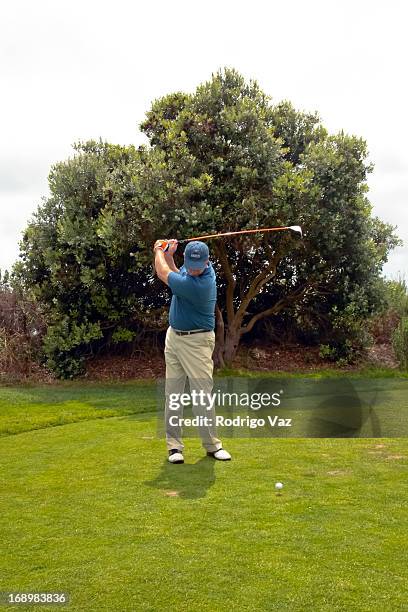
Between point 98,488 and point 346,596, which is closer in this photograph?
point 346,596

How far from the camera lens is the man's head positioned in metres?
6.19

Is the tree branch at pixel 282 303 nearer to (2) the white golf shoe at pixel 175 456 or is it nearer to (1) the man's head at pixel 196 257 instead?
(2) the white golf shoe at pixel 175 456

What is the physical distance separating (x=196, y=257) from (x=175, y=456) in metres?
1.89

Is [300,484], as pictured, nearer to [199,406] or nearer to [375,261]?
[199,406]

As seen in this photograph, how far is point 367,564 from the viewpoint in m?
3.83

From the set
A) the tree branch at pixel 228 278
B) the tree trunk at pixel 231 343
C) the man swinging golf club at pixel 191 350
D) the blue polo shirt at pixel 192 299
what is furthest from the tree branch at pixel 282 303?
the blue polo shirt at pixel 192 299

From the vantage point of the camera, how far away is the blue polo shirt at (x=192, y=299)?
627 centimetres

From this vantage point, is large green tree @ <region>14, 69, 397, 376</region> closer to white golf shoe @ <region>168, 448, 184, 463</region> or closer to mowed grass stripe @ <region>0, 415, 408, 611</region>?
white golf shoe @ <region>168, 448, 184, 463</region>

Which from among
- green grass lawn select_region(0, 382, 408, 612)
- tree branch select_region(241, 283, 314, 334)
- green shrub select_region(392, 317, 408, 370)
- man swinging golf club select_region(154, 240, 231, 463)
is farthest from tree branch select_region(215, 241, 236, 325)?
man swinging golf club select_region(154, 240, 231, 463)

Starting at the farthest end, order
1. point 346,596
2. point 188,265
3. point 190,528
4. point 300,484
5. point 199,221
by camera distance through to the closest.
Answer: point 199,221 → point 188,265 → point 300,484 → point 190,528 → point 346,596

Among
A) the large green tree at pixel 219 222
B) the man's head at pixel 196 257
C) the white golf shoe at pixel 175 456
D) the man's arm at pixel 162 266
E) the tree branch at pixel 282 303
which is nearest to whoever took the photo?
the man's head at pixel 196 257

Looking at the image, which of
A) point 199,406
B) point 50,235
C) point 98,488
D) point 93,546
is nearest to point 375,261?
point 50,235

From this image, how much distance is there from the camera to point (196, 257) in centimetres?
620

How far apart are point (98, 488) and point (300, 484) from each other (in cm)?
164
